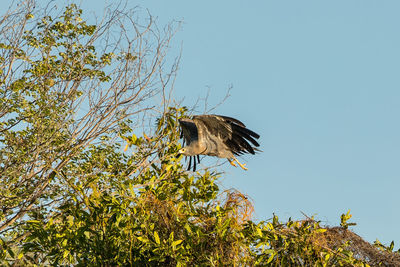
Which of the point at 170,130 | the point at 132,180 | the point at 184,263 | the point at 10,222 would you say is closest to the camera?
the point at 184,263

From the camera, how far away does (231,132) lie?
7691 mm

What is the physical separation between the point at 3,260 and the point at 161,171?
2626mm

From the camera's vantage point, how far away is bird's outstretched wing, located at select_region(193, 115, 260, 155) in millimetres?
7484

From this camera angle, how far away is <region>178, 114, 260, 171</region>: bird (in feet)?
24.6

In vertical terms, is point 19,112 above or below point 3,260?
above

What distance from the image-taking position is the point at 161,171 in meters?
6.68

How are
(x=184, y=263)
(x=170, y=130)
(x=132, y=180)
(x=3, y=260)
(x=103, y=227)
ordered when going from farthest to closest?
(x=170, y=130) → (x=3, y=260) → (x=132, y=180) → (x=103, y=227) → (x=184, y=263)

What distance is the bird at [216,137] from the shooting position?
749 centimetres

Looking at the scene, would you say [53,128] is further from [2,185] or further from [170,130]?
[170,130]

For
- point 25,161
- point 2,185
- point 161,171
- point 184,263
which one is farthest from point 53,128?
point 184,263

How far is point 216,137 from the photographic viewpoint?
7688 mm

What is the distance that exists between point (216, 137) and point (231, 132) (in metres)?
0.25

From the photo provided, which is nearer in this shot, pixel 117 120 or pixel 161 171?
pixel 161 171

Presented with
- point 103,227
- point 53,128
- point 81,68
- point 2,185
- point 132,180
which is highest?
point 81,68
